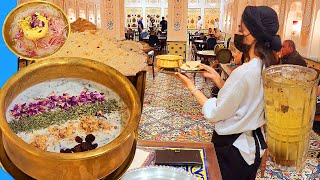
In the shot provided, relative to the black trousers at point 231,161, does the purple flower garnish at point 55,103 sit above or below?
above

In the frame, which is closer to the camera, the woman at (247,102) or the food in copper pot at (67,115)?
the food in copper pot at (67,115)

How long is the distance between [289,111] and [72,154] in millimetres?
527

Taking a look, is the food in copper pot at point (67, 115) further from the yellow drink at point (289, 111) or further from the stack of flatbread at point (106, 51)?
the yellow drink at point (289, 111)

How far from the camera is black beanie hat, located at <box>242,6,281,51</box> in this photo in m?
1.75

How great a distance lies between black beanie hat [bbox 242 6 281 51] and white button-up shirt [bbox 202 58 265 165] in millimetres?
131

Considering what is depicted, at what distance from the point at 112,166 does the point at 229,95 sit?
1.16 m

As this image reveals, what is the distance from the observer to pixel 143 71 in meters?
1.08

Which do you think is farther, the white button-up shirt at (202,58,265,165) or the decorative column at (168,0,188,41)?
the decorative column at (168,0,188,41)

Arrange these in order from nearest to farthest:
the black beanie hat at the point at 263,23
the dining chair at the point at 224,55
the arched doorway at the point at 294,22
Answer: the black beanie hat at the point at 263,23 → the arched doorway at the point at 294,22 → the dining chair at the point at 224,55

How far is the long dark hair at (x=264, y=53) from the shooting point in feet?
6.00

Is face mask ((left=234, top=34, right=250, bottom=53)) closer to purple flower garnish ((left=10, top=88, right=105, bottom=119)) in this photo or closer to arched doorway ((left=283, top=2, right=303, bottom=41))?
purple flower garnish ((left=10, top=88, right=105, bottom=119))

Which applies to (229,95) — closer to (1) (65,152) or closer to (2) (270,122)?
(2) (270,122)

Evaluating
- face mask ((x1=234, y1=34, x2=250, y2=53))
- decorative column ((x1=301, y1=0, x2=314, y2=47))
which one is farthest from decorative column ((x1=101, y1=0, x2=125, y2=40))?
face mask ((x1=234, y1=34, x2=250, y2=53))

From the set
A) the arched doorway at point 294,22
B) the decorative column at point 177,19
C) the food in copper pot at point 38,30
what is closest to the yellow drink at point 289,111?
the food in copper pot at point 38,30
